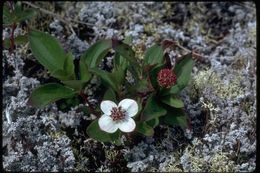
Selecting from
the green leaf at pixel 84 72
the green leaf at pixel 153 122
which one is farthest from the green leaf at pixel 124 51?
the green leaf at pixel 153 122

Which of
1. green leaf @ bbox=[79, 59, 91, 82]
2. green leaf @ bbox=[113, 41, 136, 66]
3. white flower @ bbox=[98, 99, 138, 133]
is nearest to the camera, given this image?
white flower @ bbox=[98, 99, 138, 133]

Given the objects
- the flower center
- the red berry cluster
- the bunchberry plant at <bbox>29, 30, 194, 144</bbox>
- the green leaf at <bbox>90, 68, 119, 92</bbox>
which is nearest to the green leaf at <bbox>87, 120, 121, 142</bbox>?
the bunchberry plant at <bbox>29, 30, 194, 144</bbox>

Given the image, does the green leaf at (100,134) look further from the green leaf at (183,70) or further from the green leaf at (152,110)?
the green leaf at (183,70)

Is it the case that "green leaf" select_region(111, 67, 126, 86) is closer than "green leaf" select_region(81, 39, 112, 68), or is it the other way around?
"green leaf" select_region(111, 67, 126, 86)

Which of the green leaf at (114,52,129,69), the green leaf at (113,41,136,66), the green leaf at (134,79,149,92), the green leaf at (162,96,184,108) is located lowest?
the green leaf at (162,96,184,108)

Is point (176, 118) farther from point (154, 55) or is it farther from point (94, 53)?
point (94, 53)

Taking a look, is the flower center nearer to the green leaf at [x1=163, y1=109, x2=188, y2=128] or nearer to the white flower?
the white flower
